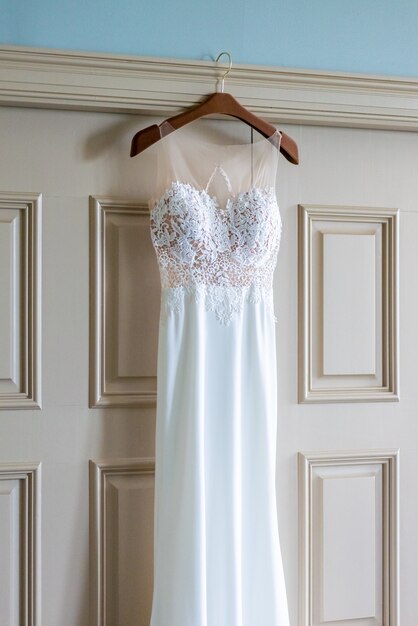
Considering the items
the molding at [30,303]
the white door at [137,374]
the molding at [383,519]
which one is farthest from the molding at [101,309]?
the molding at [383,519]

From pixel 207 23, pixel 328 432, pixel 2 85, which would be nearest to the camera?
pixel 2 85

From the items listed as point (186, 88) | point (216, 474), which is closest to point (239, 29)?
point (186, 88)

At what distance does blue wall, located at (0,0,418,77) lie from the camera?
1522 millimetres

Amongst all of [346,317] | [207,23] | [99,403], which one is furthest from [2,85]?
[346,317]

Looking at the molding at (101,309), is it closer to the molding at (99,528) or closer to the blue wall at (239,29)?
the molding at (99,528)

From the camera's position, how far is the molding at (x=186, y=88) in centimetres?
149

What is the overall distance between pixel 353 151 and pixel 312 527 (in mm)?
892

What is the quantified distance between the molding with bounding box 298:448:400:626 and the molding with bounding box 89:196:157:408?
1.44 ft

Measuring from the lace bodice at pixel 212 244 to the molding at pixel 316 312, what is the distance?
0.19 meters

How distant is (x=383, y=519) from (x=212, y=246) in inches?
31.6

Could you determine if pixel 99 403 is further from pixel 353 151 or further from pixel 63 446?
pixel 353 151

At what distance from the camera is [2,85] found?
4.82 ft

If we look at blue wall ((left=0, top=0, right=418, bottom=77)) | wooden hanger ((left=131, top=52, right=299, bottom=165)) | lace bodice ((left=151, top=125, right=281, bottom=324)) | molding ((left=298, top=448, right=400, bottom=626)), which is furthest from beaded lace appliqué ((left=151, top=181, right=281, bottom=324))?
molding ((left=298, top=448, right=400, bottom=626))

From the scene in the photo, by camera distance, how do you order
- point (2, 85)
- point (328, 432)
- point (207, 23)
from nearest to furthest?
point (2, 85) < point (207, 23) < point (328, 432)
